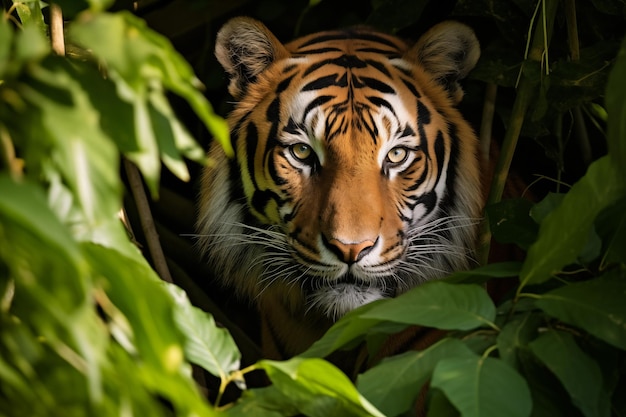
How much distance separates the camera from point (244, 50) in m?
2.00

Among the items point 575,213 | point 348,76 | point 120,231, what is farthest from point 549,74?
point 120,231

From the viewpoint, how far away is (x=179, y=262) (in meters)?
2.89

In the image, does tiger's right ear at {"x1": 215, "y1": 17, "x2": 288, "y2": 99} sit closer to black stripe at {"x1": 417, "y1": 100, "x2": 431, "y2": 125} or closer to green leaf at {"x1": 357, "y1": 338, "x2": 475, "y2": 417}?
black stripe at {"x1": 417, "y1": 100, "x2": 431, "y2": 125}

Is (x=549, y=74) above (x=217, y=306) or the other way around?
above

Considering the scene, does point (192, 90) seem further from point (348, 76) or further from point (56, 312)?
point (348, 76)

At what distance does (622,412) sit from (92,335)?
0.85 metres

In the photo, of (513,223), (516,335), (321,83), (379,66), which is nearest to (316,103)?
(321,83)

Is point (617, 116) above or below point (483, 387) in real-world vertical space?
above

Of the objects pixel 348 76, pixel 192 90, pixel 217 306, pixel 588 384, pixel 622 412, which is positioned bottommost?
pixel 217 306

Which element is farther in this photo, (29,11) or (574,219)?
(29,11)

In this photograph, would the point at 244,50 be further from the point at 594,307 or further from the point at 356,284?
the point at 594,307

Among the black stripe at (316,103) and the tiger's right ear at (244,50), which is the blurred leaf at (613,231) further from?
the tiger's right ear at (244,50)

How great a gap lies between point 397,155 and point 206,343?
2.68 ft

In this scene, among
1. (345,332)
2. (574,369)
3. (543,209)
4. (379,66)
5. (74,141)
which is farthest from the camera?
(379,66)
